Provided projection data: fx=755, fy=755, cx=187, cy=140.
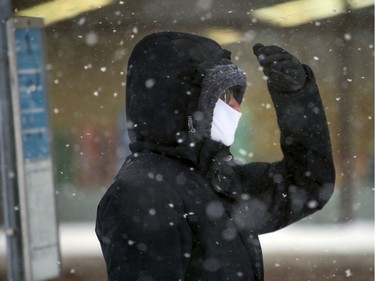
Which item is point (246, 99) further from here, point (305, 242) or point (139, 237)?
point (139, 237)

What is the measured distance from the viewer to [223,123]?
2.31m

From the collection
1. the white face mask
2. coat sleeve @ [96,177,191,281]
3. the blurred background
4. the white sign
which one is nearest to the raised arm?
the white face mask

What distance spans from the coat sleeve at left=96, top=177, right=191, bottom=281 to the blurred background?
484cm

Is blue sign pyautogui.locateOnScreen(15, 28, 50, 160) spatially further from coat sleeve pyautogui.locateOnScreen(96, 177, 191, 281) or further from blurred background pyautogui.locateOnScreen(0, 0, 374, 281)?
coat sleeve pyautogui.locateOnScreen(96, 177, 191, 281)

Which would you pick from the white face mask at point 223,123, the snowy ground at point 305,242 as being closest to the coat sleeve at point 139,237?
the white face mask at point 223,123

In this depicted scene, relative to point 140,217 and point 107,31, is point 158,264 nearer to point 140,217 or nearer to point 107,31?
point 140,217

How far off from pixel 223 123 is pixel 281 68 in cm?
24

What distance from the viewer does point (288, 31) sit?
23.4 feet

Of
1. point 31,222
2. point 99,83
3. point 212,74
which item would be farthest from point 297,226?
point 212,74

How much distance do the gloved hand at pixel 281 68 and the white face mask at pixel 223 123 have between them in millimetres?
171

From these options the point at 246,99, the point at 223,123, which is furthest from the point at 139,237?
the point at 246,99

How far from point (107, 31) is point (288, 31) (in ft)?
5.59

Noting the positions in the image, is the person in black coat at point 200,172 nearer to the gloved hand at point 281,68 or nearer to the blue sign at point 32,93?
the gloved hand at point 281,68

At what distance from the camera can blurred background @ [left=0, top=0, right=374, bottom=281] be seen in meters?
6.91
